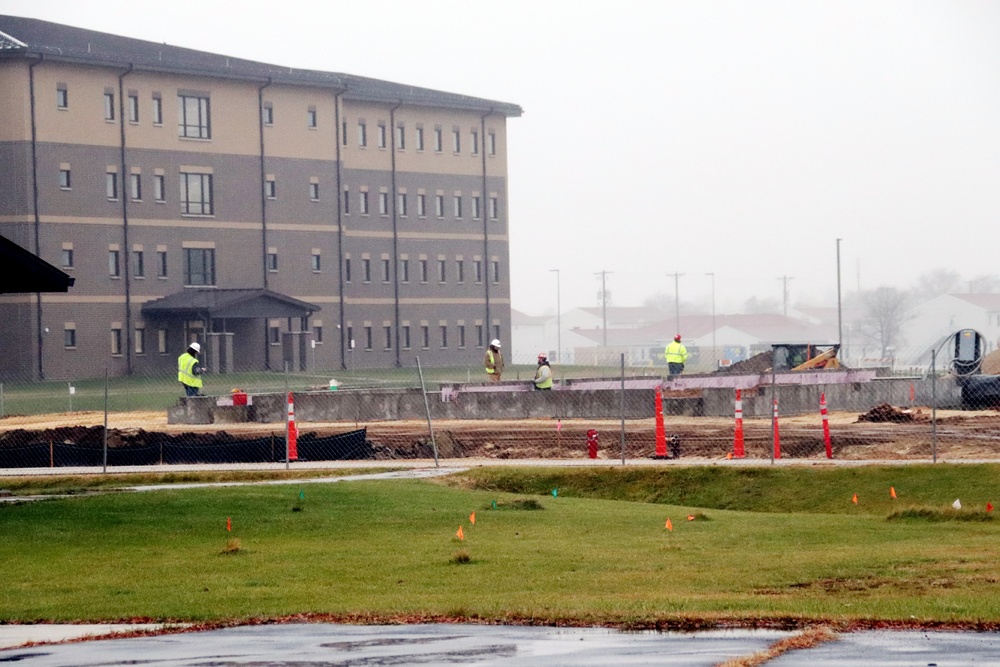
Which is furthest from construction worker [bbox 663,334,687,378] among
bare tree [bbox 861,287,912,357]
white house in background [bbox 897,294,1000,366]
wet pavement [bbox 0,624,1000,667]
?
white house in background [bbox 897,294,1000,366]

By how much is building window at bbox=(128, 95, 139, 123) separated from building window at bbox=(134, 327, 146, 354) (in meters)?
9.02

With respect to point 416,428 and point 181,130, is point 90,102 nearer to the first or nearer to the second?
point 181,130

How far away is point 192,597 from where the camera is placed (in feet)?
45.3

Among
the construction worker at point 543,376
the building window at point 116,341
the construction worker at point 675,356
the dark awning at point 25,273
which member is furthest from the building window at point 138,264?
the dark awning at point 25,273

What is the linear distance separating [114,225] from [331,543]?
53101mm

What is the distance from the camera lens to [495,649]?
419 inches

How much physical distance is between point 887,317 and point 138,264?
115 metres

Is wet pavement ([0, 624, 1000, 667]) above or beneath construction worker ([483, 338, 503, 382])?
beneath

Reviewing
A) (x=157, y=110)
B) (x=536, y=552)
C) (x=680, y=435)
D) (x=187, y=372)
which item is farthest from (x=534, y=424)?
(x=157, y=110)

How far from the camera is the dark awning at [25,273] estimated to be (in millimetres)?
21000

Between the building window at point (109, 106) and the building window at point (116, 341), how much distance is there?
9.08 meters

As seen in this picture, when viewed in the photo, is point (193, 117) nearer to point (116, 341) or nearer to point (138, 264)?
point (138, 264)

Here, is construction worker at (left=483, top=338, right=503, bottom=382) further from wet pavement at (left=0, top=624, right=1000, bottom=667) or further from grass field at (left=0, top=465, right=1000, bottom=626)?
wet pavement at (left=0, top=624, right=1000, bottom=667)

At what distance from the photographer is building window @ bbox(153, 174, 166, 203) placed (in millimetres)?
69562
